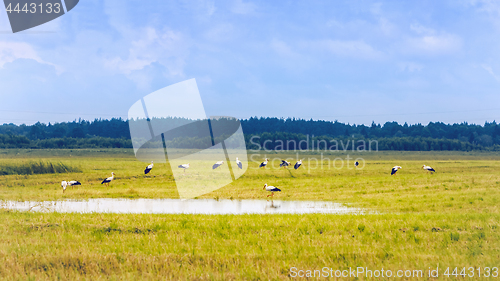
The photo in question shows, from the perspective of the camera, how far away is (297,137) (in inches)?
4948

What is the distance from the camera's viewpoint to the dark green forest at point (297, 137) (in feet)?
320

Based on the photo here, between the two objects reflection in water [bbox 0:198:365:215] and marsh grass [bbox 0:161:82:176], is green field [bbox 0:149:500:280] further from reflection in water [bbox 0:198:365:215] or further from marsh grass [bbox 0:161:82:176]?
marsh grass [bbox 0:161:82:176]

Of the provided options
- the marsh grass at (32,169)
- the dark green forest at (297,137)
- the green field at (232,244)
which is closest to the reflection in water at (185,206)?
the green field at (232,244)

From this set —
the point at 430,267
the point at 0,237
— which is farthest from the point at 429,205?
the point at 0,237

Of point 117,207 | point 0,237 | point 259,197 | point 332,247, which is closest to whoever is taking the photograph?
point 332,247

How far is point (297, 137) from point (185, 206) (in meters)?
109

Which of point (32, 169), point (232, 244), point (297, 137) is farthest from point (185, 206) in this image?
point (297, 137)

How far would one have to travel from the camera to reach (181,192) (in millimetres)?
25203

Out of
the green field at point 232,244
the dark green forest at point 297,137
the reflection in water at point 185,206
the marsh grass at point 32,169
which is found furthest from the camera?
the dark green forest at point 297,137

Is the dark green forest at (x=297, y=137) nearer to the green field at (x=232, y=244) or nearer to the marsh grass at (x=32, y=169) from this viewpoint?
the marsh grass at (x=32, y=169)

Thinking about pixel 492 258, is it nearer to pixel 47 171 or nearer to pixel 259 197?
pixel 259 197

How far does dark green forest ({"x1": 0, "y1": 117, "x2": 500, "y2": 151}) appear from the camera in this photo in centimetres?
9762

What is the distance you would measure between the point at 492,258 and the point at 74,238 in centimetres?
1167

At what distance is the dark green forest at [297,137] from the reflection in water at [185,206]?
2492 inches
